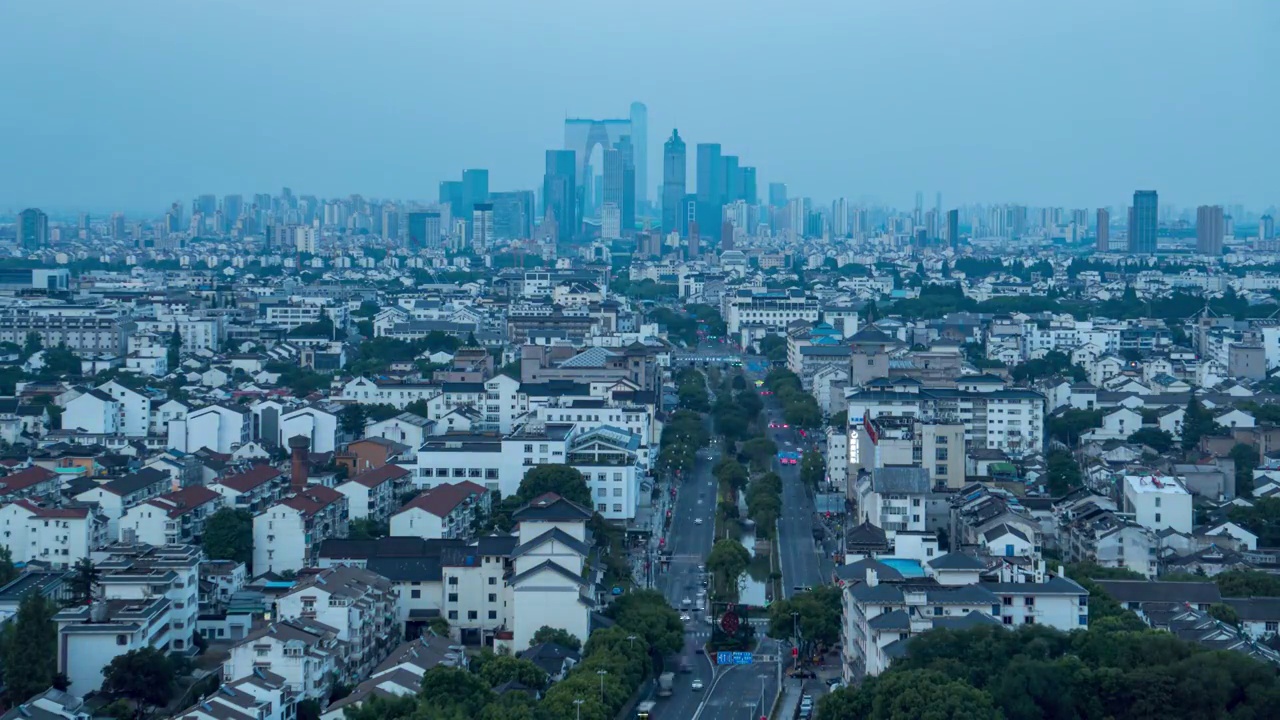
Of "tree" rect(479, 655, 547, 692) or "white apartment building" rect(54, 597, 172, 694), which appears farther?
"white apartment building" rect(54, 597, 172, 694)

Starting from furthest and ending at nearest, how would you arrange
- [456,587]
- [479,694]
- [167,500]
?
[167,500], [456,587], [479,694]

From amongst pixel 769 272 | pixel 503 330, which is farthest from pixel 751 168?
pixel 503 330

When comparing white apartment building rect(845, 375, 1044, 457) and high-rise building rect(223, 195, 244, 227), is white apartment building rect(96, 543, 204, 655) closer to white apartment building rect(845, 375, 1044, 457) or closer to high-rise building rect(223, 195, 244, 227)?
white apartment building rect(845, 375, 1044, 457)

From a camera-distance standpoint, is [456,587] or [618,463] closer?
[456,587]

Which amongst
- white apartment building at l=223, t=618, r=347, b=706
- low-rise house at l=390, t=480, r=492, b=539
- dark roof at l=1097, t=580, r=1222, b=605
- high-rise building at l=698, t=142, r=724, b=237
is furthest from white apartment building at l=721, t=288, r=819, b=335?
high-rise building at l=698, t=142, r=724, b=237

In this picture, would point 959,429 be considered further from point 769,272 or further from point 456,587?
point 769,272

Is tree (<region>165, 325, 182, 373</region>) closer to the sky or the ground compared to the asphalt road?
closer to the sky
